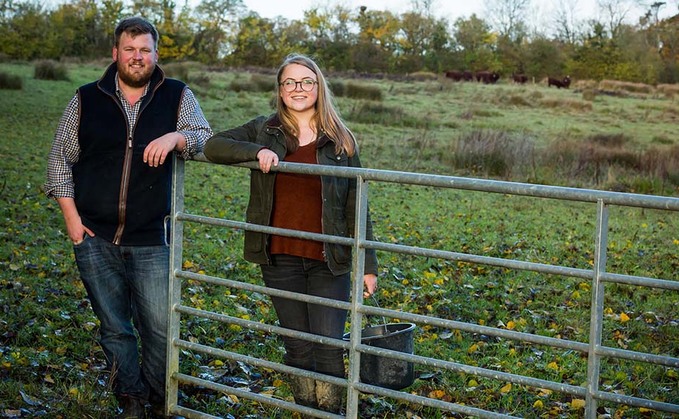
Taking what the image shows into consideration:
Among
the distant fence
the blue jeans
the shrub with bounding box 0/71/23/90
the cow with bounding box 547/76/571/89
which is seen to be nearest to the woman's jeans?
the distant fence

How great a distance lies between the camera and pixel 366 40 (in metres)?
73.6

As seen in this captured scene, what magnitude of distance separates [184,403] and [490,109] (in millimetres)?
29991

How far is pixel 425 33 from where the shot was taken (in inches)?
2938

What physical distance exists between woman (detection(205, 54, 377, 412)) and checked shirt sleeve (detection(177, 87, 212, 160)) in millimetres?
226

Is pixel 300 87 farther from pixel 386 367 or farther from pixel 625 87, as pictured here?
pixel 625 87

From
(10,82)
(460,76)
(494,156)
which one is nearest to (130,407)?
(494,156)

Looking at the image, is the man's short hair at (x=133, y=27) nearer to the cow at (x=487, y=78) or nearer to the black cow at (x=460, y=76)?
the cow at (x=487, y=78)

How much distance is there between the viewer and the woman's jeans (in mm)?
4422

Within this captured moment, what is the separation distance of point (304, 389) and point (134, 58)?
6.24 feet

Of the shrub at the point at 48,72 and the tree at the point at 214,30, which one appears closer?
the shrub at the point at 48,72

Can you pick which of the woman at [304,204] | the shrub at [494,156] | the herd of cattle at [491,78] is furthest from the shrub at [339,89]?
the woman at [304,204]

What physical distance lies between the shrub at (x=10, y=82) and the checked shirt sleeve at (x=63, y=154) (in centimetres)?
2514

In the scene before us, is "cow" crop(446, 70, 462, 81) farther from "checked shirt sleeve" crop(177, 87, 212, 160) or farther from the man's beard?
the man's beard

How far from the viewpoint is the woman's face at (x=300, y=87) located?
439 centimetres
